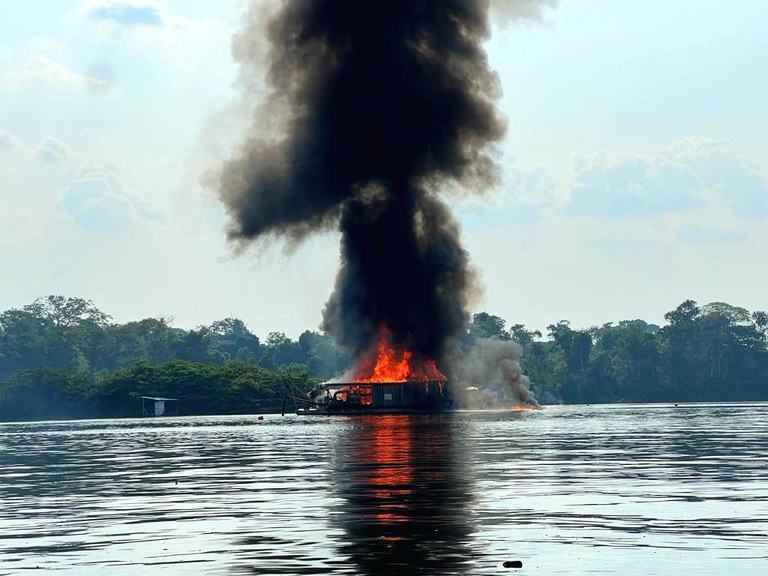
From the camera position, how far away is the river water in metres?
28.3

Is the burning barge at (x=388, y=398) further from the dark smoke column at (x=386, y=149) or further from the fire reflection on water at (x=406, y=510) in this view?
the fire reflection on water at (x=406, y=510)

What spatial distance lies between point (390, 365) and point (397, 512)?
132202 millimetres

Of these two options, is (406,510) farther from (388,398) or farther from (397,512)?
(388,398)

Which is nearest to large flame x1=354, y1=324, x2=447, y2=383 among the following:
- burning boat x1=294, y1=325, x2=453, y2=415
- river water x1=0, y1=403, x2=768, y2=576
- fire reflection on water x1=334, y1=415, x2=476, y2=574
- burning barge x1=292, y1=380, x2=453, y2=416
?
burning boat x1=294, y1=325, x2=453, y2=415

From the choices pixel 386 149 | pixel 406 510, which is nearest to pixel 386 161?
pixel 386 149

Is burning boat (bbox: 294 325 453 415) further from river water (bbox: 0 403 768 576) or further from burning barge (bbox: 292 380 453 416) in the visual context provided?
river water (bbox: 0 403 768 576)

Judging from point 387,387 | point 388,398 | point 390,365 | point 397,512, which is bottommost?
point 397,512

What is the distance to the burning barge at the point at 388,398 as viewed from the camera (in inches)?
6363

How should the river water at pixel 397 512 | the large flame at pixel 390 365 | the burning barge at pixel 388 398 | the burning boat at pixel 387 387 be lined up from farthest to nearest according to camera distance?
1. the large flame at pixel 390 365
2. the burning boat at pixel 387 387
3. the burning barge at pixel 388 398
4. the river water at pixel 397 512

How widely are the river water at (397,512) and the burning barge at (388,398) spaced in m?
90.2

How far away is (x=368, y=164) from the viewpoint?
177125 mm

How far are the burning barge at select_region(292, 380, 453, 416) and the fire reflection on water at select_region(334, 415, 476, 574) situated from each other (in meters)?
90.4

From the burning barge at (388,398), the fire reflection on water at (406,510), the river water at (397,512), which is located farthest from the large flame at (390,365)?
the fire reflection on water at (406,510)

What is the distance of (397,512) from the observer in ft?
122
